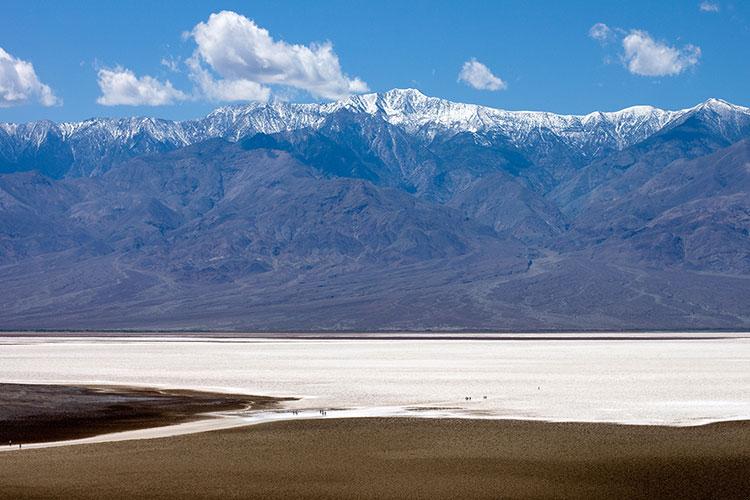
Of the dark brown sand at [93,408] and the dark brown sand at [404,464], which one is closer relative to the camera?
the dark brown sand at [404,464]

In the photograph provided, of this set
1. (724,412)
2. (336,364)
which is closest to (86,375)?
(336,364)

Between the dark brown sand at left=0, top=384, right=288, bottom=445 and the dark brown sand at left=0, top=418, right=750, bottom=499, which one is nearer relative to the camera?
the dark brown sand at left=0, top=418, right=750, bottom=499

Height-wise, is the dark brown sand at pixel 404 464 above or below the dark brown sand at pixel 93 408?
below

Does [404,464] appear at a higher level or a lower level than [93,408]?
lower

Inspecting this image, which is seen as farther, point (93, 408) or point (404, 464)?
point (93, 408)

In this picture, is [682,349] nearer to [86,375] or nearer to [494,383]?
[494,383]
